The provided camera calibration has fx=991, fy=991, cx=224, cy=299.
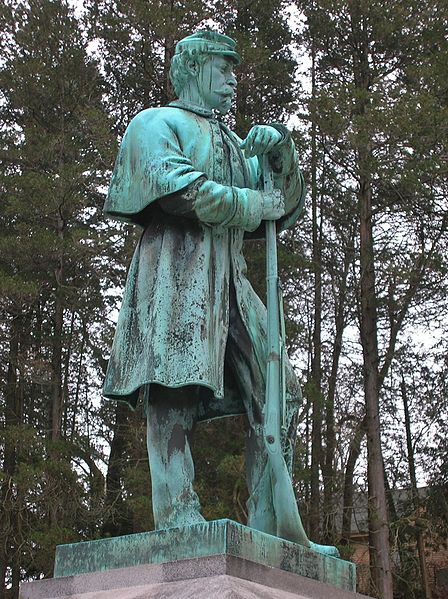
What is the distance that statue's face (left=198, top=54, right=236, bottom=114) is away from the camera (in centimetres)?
397

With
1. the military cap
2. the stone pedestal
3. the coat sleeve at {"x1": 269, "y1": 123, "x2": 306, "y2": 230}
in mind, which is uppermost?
the military cap

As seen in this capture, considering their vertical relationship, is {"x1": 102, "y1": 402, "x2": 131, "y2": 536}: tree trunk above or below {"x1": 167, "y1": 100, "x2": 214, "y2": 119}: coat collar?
above

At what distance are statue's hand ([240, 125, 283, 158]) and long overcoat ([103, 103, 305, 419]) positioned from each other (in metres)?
0.09

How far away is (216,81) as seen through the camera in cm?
398

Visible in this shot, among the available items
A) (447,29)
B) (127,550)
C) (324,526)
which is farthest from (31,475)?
(127,550)

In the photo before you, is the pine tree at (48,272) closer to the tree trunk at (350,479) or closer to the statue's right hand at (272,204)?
the tree trunk at (350,479)

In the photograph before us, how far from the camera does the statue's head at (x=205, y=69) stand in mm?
3949

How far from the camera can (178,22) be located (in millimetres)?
16594

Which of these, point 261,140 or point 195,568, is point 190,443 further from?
point 261,140

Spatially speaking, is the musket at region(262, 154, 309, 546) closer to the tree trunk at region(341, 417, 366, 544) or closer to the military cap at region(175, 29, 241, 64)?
the military cap at region(175, 29, 241, 64)

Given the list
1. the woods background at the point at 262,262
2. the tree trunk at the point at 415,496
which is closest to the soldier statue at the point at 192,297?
the woods background at the point at 262,262

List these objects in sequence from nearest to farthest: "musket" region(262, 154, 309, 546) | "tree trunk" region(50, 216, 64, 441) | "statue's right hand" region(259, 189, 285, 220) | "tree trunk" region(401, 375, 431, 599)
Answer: "musket" region(262, 154, 309, 546) < "statue's right hand" region(259, 189, 285, 220) < "tree trunk" region(50, 216, 64, 441) < "tree trunk" region(401, 375, 431, 599)

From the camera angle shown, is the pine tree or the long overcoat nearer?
the long overcoat

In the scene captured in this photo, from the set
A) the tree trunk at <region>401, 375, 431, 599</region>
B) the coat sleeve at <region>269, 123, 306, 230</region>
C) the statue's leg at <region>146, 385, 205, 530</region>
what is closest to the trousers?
the statue's leg at <region>146, 385, 205, 530</region>
